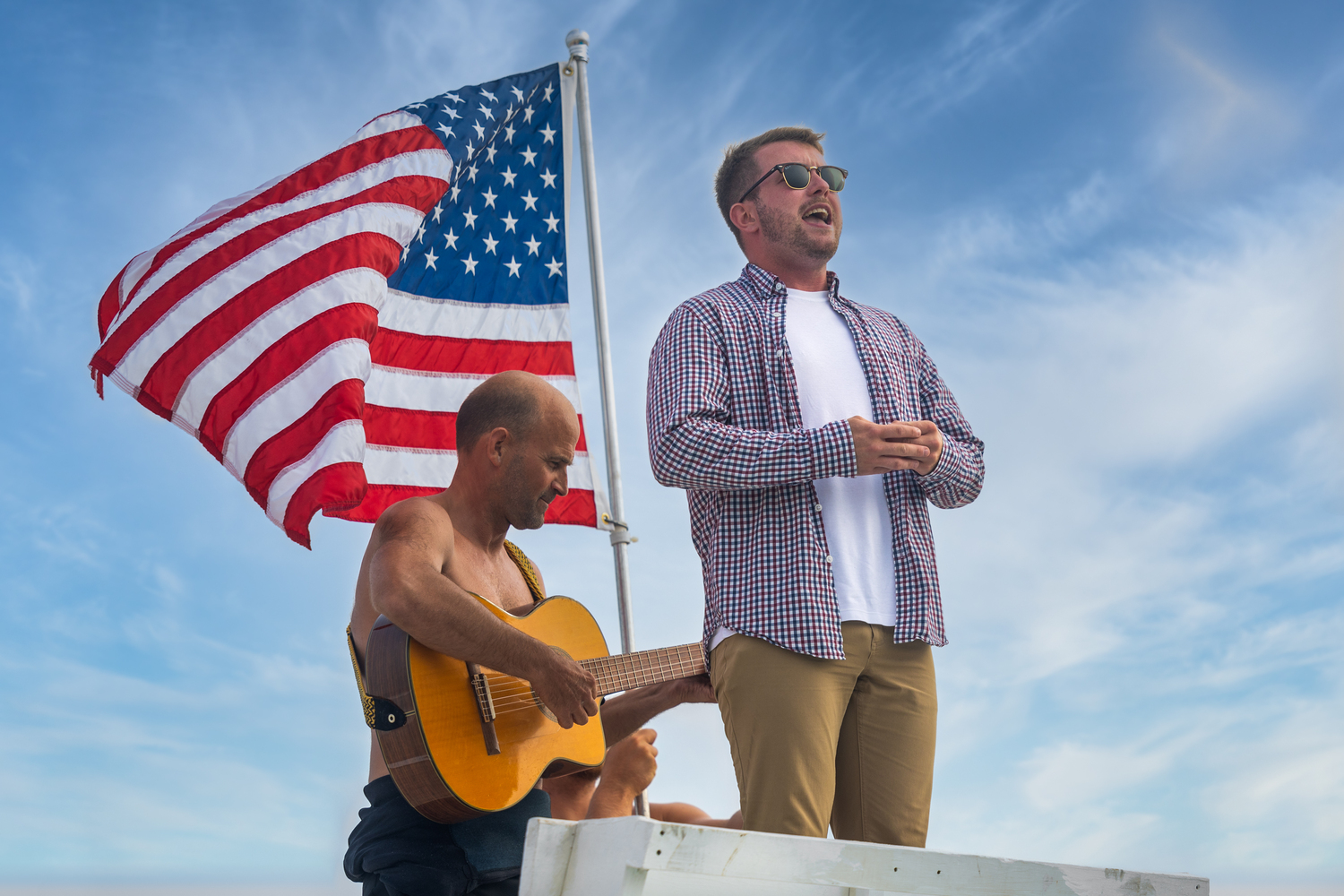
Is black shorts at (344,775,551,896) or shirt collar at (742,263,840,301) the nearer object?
black shorts at (344,775,551,896)

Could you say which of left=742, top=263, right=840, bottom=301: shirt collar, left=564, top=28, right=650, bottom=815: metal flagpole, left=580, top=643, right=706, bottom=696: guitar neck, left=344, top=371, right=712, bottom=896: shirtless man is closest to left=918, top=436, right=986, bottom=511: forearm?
left=742, top=263, right=840, bottom=301: shirt collar

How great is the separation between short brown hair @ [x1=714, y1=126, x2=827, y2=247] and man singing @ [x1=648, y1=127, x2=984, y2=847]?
1.08 ft

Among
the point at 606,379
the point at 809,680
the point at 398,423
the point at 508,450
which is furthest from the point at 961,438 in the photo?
the point at 398,423

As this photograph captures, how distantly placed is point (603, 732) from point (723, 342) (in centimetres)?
137

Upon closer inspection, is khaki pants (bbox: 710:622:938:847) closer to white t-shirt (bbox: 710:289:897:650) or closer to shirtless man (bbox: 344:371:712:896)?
white t-shirt (bbox: 710:289:897:650)

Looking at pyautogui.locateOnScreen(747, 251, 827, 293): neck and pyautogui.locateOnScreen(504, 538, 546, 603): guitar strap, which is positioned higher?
pyautogui.locateOnScreen(747, 251, 827, 293): neck

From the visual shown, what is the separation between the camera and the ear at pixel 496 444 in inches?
124

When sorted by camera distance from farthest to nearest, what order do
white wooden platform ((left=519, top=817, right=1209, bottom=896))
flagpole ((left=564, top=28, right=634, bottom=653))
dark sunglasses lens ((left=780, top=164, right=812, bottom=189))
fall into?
flagpole ((left=564, top=28, right=634, bottom=653)) < dark sunglasses lens ((left=780, top=164, right=812, bottom=189)) < white wooden platform ((left=519, top=817, right=1209, bottom=896))

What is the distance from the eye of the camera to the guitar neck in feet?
10.4

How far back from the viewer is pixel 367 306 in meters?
4.59

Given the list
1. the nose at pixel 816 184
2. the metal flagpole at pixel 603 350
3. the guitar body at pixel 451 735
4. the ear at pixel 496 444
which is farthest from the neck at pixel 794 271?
the metal flagpole at pixel 603 350

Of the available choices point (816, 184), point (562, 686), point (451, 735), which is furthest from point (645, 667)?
point (816, 184)

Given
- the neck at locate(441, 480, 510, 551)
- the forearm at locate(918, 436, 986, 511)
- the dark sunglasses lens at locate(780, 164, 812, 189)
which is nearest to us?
the forearm at locate(918, 436, 986, 511)

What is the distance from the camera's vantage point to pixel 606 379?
507 cm
